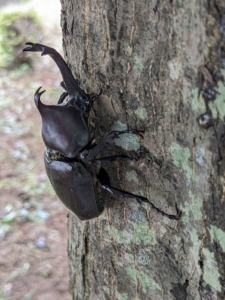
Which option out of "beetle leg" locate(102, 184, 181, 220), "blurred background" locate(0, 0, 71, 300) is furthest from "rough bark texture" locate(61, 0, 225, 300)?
"blurred background" locate(0, 0, 71, 300)

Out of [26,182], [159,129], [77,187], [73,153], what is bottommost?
[26,182]

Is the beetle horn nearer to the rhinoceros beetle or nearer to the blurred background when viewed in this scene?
the rhinoceros beetle

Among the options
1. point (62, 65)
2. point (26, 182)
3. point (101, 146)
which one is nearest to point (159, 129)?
point (101, 146)

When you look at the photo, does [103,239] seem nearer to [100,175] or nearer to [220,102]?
[100,175]

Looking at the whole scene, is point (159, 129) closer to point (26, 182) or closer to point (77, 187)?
point (77, 187)

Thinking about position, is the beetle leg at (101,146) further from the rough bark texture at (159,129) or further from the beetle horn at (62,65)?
the beetle horn at (62,65)
